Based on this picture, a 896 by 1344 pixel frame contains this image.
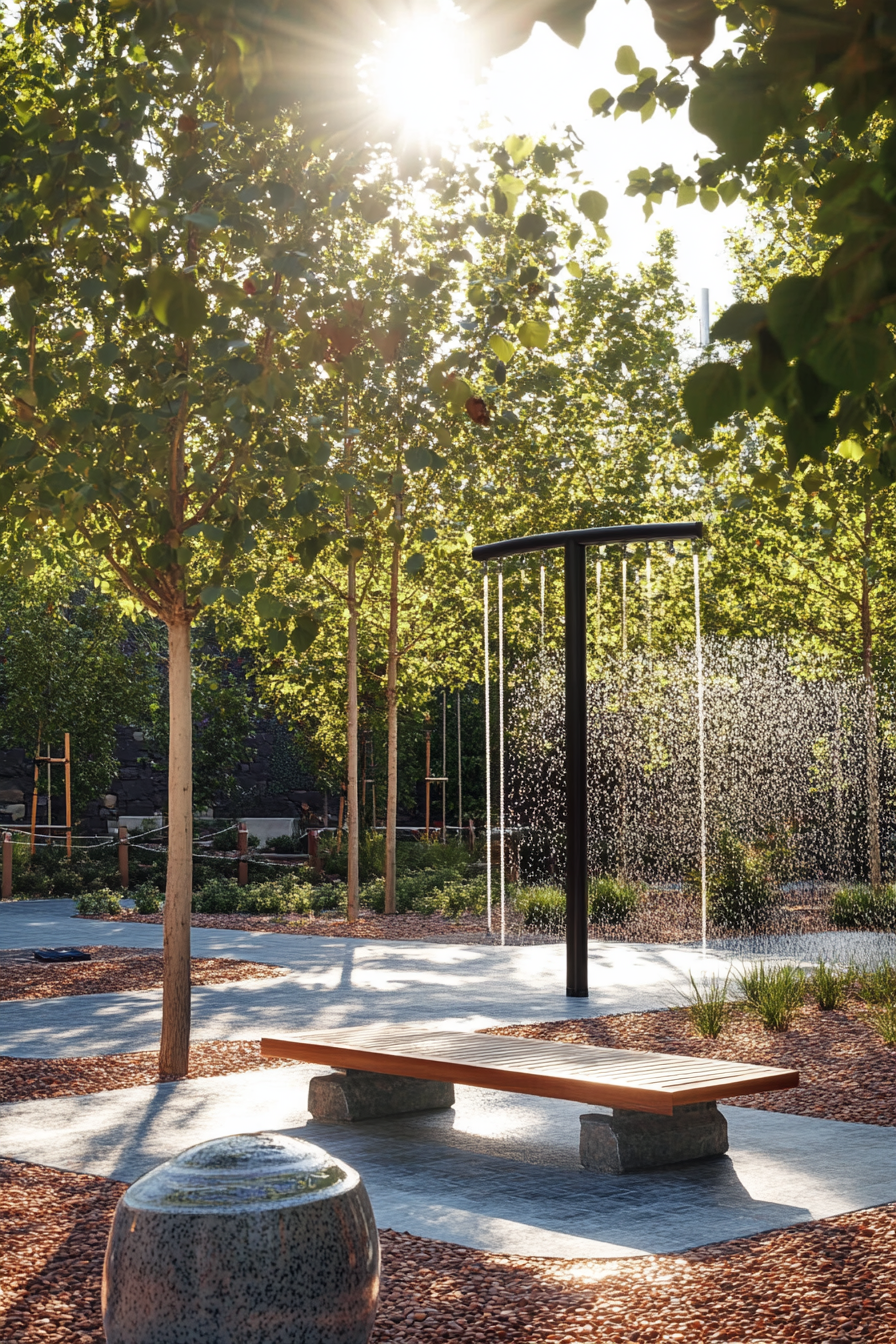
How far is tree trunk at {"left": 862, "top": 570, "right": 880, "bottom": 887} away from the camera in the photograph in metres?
15.5

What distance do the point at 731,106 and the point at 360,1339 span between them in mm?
2477

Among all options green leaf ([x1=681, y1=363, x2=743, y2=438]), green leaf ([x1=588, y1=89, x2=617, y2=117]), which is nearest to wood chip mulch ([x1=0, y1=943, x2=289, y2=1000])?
green leaf ([x1=588, y1=89, x2=617, y2=117])

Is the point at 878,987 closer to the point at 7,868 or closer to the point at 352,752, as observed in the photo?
the point at 352,752

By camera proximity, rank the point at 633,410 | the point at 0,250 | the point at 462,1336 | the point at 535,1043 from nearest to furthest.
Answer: the point at 462,1336, the point at 0,250, the point at 535,1043, the point at 633,410

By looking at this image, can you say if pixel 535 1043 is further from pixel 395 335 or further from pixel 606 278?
pixel 606 278

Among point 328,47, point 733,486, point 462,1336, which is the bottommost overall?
point 462,1336

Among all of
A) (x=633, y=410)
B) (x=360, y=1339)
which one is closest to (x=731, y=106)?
(x=360, y=1339)

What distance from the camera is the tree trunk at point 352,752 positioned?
47.8 ft

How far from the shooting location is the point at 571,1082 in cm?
487

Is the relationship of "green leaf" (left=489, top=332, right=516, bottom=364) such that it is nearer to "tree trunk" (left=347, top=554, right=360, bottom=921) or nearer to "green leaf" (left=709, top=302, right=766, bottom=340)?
"green leaf" (left=709, top=302, right=766, bottom=340)

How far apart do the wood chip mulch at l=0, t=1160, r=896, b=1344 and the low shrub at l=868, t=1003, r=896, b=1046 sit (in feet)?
10.0

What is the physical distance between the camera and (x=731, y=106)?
1.98m

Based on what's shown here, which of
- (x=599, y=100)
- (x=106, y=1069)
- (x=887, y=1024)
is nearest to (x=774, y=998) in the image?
(x=887, y=1024)

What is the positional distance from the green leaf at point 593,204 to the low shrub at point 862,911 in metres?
11.6
